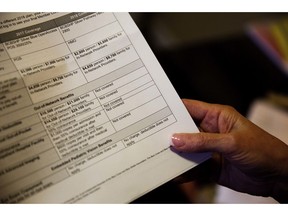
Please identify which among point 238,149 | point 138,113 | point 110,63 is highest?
point 110,63

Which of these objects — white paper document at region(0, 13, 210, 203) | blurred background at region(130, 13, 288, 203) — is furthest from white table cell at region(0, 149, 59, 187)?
blurred background at region(130, 13, 288, 203)

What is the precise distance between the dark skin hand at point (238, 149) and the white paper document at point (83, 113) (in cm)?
Result: 3

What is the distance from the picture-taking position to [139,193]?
0.59 metres

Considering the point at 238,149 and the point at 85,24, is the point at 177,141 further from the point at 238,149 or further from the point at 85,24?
the point at 85,24

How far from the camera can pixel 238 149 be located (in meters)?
0.67

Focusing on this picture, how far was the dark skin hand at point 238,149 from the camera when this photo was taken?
0.64 m

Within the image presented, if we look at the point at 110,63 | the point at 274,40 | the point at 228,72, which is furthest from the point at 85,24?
the point at 274,40

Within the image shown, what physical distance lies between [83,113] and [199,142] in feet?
0.68

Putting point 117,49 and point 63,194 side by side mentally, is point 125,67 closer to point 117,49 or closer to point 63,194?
point 117,49

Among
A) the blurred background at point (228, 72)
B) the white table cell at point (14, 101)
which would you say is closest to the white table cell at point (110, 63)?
the white table cell at point (14, 101)
